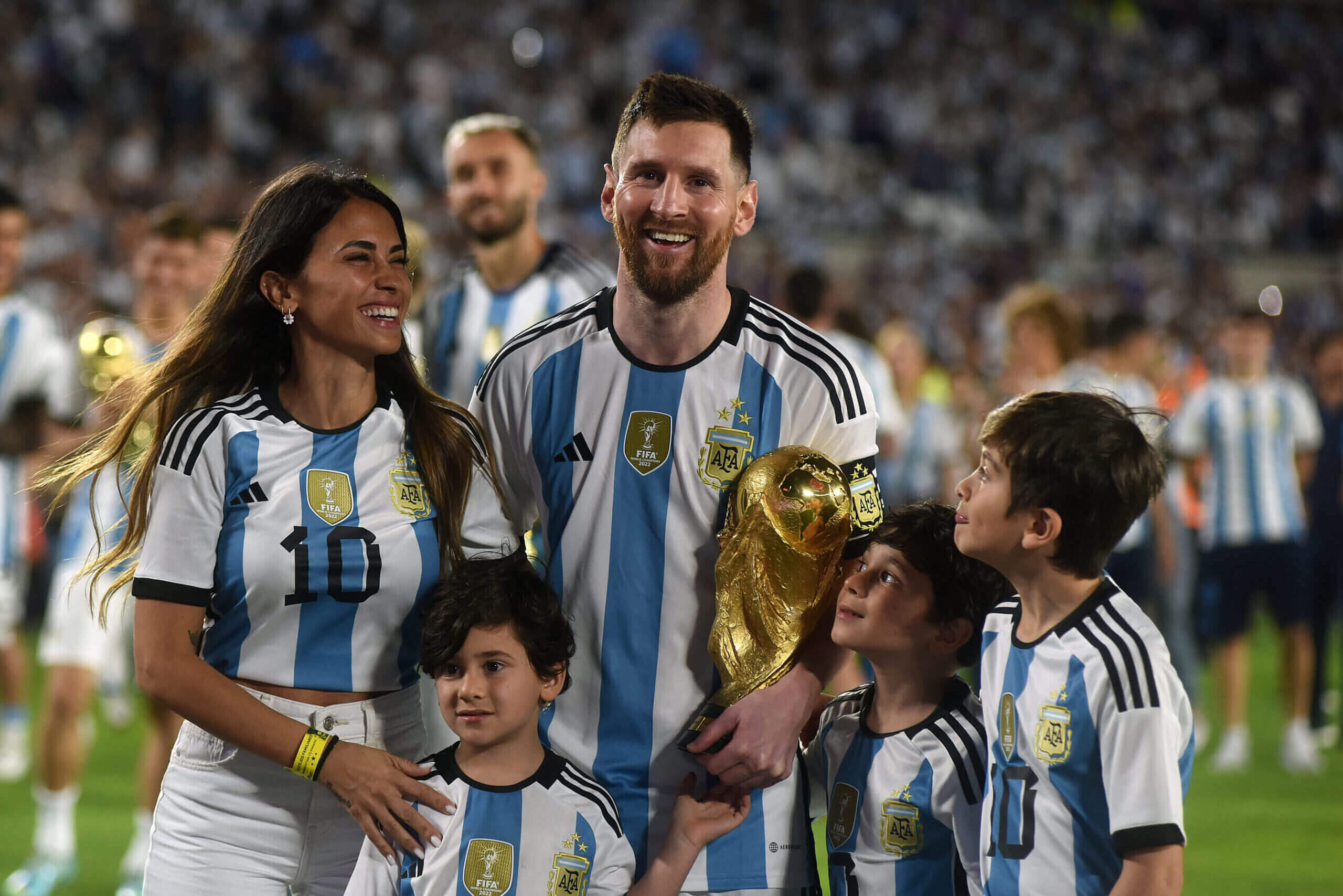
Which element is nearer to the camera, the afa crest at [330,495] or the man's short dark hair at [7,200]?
the afa crest at [330,495]

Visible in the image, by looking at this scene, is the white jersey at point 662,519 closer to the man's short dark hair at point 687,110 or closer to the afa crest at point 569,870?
the afa crest at point 569,870

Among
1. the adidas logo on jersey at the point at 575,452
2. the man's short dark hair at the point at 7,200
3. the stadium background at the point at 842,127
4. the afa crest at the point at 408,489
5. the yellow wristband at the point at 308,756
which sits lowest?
the yellow wristband at the point at 308,756

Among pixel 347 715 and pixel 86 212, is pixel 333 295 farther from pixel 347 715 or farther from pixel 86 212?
pixel 86 212

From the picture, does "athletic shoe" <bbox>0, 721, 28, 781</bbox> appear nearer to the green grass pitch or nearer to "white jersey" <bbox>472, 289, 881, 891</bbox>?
the green grass pitch

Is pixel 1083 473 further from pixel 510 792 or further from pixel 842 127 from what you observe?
pixel 842 127

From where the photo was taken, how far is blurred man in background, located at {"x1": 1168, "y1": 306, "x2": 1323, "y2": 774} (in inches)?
288

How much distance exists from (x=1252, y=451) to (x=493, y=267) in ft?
15.1

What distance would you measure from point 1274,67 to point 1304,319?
6.92 metres

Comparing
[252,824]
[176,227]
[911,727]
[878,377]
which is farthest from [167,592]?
[878,377]

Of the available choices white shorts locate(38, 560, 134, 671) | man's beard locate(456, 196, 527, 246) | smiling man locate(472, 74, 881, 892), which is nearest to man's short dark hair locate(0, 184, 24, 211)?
white shorts locate(38, 560, 134, 671)

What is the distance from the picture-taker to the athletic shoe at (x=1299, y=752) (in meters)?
6.98

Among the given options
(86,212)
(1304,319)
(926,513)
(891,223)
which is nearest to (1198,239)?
(1304,319)

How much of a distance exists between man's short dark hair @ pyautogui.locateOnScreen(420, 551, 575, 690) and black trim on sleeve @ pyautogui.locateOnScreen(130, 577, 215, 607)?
0.41 meters

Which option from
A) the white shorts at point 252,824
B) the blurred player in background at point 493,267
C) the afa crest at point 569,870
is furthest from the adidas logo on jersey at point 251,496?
the blurred player in background at point 493,267
